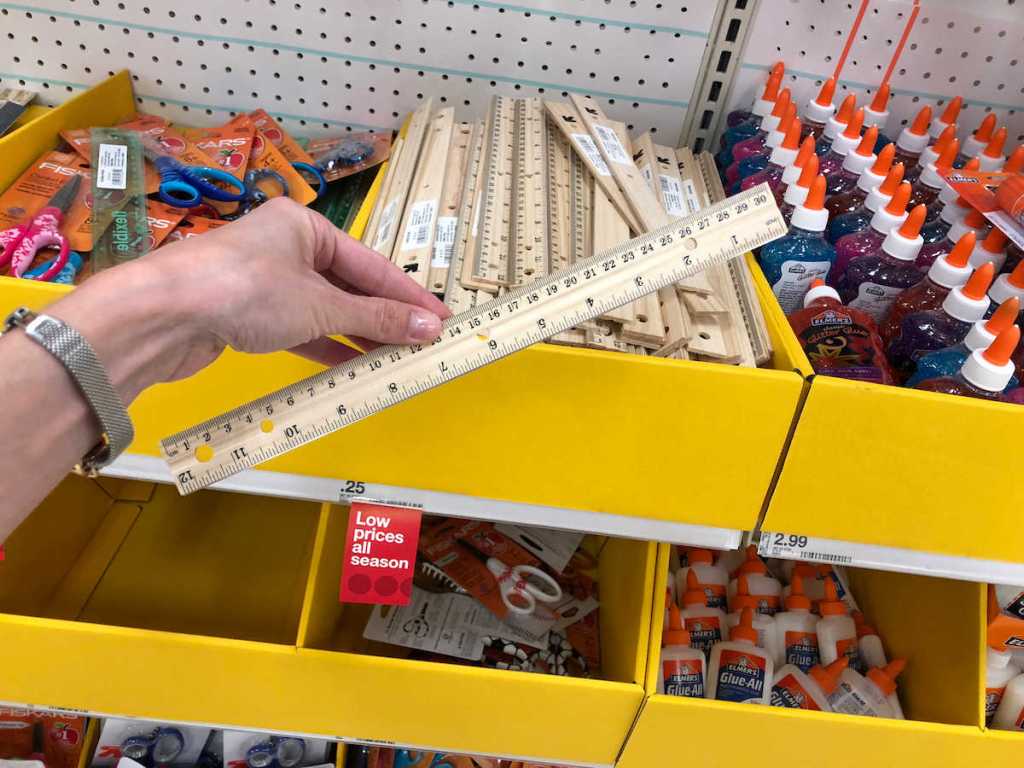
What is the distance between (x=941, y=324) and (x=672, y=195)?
455 millimetres

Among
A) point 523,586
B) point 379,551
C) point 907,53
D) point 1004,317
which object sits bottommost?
point 523,586

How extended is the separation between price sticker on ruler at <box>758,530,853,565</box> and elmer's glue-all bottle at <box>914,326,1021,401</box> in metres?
0.26

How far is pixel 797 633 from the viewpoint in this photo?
128cm

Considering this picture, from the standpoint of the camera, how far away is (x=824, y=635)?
1.27m

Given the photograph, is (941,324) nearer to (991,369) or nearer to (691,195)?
(991,369)

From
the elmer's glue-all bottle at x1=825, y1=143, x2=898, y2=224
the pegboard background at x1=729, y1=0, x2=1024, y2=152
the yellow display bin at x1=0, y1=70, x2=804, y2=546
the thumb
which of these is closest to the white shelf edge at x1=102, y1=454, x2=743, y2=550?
the yellow display bin at x1=0, y1=70, x2=804, y2=546

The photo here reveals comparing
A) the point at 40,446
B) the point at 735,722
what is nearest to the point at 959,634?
the point at 735,722

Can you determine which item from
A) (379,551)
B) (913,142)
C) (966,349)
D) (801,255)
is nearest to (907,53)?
(913,142)

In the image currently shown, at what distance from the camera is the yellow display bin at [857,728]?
104cm

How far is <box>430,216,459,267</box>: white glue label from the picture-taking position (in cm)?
93

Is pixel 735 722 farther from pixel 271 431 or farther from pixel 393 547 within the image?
pixel 271 431

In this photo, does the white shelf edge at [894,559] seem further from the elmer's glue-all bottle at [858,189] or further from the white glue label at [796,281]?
the elmer's glue-all bottle at [858,189]

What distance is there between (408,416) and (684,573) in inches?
31.3

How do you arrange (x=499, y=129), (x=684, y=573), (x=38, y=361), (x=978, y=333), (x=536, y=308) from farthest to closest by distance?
(x=684, y=573)
(x=499, y=129)
(x=978, y=333)
(x=536, y=308)
(x=38, y=361)
